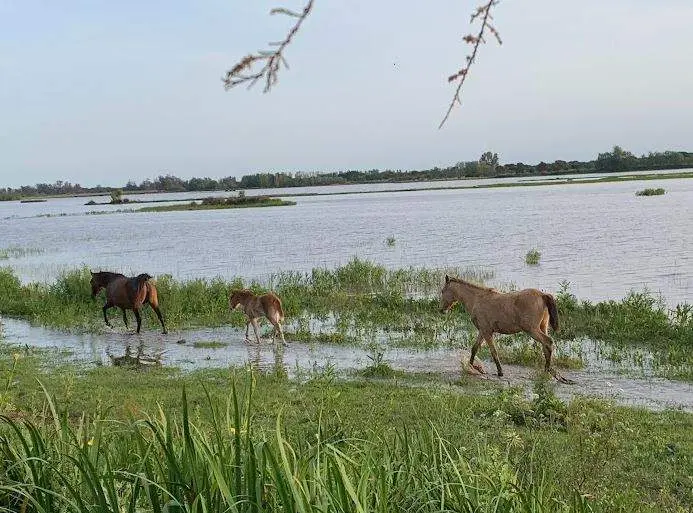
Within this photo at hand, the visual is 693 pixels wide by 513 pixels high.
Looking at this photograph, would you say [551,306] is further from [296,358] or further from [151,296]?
[151,296]

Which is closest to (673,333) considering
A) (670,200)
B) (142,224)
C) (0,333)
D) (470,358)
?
(470,358)

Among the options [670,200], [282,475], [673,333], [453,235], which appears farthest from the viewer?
[670,200]

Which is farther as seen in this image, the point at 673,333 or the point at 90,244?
the point at 90,244

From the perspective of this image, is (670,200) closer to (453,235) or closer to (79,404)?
(453,235)

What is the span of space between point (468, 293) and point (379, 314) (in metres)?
4.25

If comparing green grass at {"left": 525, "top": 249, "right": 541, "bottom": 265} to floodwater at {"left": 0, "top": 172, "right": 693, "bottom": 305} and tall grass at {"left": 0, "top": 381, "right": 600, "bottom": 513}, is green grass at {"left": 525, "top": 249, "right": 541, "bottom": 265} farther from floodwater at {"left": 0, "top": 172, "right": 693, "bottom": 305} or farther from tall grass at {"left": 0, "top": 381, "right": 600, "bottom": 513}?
tall grass at {"left": 0, "top": 381, "right": 600, "bottom": 513}

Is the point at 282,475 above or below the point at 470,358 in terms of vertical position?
above

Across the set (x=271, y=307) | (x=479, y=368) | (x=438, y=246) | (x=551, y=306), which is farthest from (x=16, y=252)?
(x=551, y=306)

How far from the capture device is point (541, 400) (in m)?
8.16

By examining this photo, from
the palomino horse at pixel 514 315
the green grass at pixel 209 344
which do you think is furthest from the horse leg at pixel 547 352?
the green grass at pixel 209 344

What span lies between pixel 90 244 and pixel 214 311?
27.5 metres

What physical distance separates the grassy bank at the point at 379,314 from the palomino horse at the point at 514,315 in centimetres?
72

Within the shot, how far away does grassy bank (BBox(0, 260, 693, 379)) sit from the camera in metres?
12.8

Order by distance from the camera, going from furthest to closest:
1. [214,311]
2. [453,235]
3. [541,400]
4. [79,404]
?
[453,235] < [214,311] < [79,404] < [541,400]
